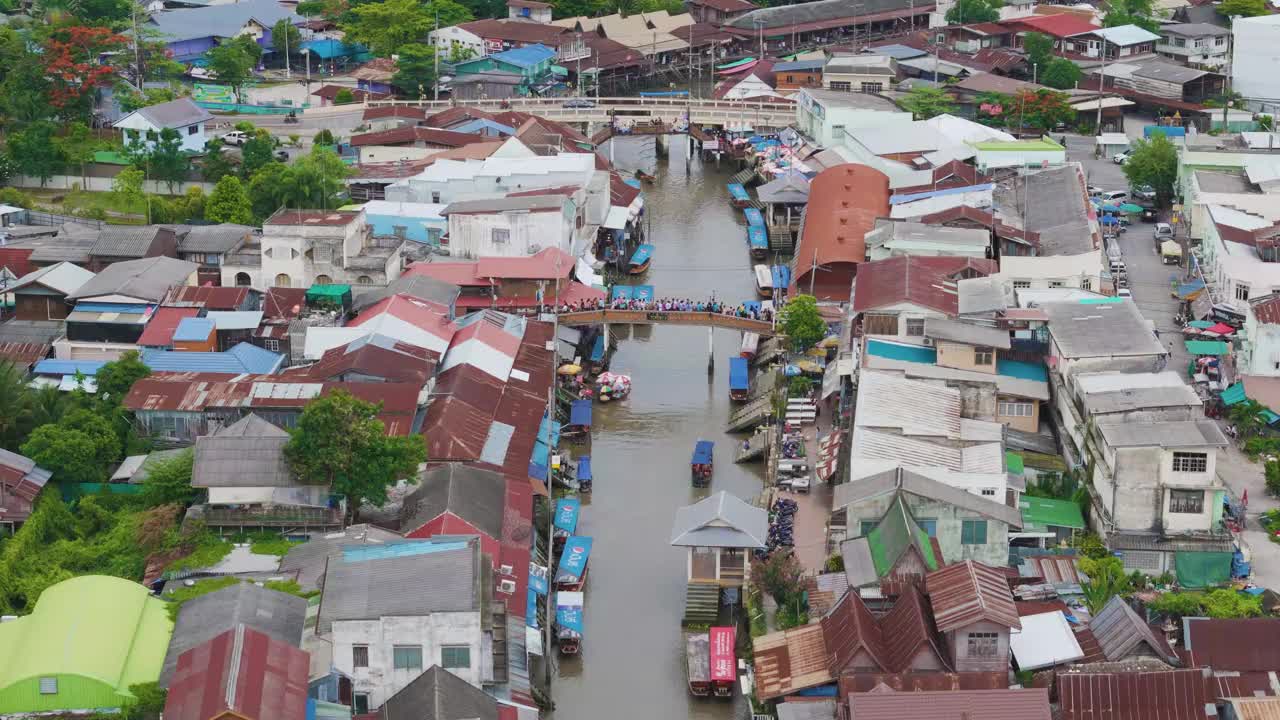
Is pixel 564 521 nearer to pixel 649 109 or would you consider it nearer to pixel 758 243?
pixel 758 243

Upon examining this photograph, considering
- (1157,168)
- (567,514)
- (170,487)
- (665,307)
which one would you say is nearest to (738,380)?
(665,307)

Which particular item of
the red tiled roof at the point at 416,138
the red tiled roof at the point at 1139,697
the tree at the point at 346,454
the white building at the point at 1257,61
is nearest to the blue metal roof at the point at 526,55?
the red tiled roof at the point at 416,138

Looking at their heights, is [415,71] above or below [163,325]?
above

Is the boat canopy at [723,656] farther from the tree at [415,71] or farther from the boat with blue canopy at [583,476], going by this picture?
the tree at [415,71]

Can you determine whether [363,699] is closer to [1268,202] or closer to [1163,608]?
[1163,608]

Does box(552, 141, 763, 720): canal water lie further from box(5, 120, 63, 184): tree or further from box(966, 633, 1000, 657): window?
box(5, 120, 63, 184): tree

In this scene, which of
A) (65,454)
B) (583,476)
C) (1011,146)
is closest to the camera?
(65,454)
